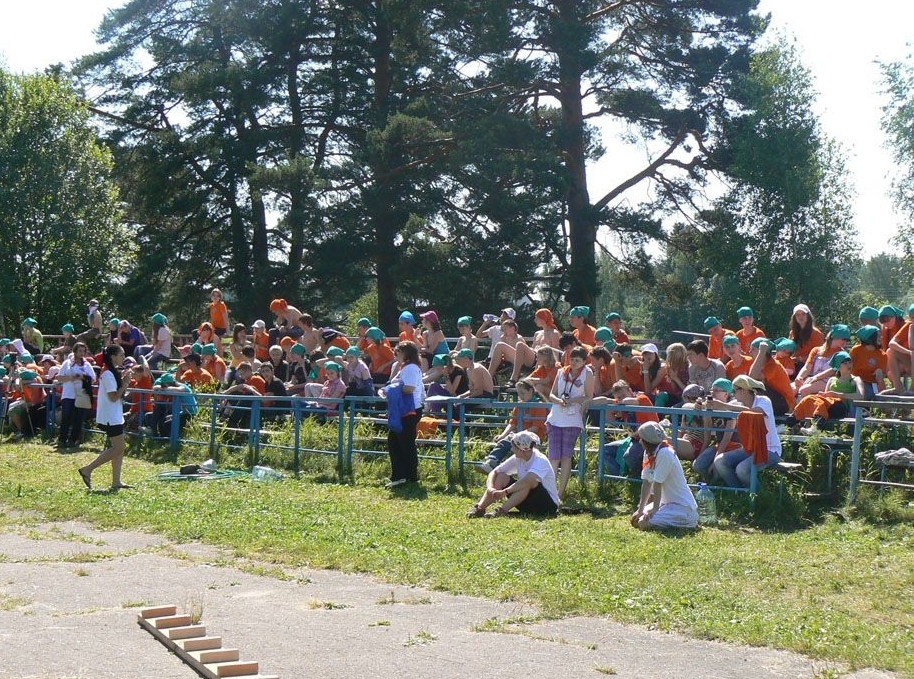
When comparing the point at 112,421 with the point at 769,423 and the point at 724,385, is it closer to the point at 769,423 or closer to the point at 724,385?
the point at 724,385

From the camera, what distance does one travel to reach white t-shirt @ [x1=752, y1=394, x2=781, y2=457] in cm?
1129

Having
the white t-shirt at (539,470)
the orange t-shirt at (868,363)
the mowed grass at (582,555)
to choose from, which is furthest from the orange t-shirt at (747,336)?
the white t-shirt at (539,470)

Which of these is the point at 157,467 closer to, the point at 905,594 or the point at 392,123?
the point at 905,594

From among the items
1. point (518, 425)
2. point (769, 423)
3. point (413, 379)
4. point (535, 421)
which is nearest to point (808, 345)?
point (769, 423)

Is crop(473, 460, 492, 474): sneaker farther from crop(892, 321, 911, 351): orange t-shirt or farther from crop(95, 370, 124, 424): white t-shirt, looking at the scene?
crop(892, 321, 911, 351): orange t-shirt

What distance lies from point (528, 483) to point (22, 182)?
95.5 ft

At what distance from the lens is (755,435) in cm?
1123

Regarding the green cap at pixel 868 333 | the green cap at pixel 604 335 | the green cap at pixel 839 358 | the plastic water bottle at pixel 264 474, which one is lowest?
the plastic water bottle at pixel 264 474

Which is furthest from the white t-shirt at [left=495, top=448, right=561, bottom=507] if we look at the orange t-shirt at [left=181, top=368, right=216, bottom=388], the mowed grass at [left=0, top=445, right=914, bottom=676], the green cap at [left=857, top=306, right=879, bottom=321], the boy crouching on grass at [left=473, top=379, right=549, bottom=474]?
the orange t-shirt at [left=181, top=368, right=216, bottom=388]

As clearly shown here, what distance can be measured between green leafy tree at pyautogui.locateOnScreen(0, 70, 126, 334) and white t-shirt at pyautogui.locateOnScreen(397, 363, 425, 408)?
25377mm

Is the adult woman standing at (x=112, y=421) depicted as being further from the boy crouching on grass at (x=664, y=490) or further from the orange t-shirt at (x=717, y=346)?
the orange t-shirt at (x=717, y=346)

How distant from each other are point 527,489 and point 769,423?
2.60 meters

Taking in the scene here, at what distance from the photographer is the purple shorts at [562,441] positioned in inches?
488

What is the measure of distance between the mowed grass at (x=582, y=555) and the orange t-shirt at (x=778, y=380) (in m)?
2.06
